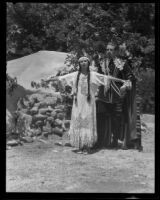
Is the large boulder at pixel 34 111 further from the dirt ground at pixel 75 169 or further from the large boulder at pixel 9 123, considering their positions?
the dirt ground at pixel 75 169

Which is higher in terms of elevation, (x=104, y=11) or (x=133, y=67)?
(x=104, y=11)

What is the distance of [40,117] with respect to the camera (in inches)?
312

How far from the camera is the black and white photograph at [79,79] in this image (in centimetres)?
741

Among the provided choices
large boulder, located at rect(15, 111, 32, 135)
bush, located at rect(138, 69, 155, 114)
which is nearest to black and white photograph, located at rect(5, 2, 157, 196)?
large boulder, located at rect(15, 111, 32, 135)

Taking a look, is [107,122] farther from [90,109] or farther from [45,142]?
[45,142]

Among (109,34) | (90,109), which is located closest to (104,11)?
(109,34)

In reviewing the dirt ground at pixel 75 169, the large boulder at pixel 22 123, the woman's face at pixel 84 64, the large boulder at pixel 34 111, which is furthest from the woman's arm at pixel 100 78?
the large boulder at pixel 22 123

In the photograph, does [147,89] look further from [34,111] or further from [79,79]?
[34,111]

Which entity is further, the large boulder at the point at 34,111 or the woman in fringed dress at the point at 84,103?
the large boulder at the point at 34,111

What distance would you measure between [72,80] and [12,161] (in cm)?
160

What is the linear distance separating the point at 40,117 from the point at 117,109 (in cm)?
133

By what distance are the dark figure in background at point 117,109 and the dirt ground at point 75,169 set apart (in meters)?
0.21

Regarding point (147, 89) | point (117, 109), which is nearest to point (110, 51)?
point (117, 109)
